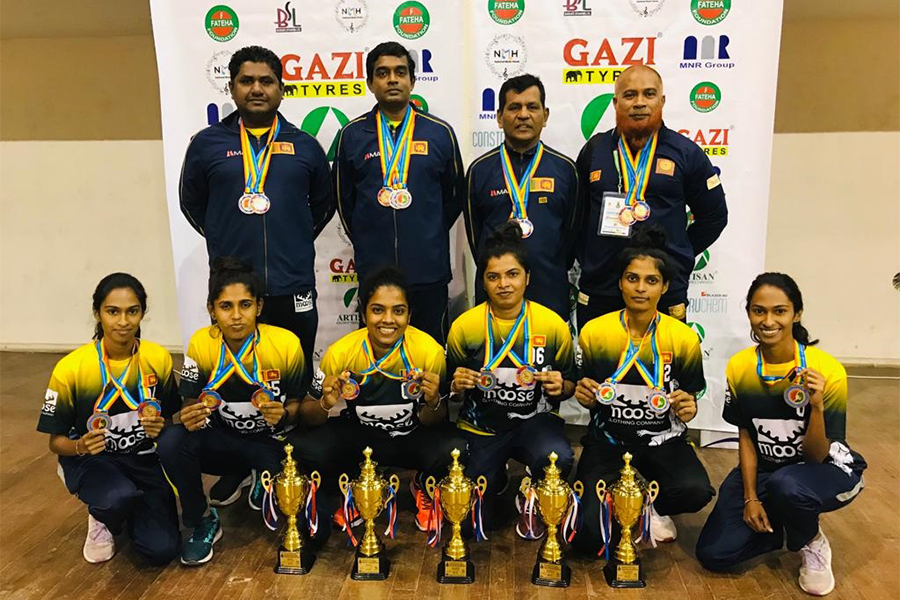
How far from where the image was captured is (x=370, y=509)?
2.64 meters

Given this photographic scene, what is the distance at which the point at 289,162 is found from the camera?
10.8 feet

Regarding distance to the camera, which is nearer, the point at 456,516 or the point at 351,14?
the point at 456,516

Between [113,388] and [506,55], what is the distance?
2600mm

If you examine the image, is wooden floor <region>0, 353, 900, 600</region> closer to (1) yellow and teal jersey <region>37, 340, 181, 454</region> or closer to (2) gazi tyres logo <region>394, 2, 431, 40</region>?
(1) yellow and teal jersey <region>37, 340, 181, 454</region>

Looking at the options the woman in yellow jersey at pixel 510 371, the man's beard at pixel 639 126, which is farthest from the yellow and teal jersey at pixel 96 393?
the man's beard at pixel 639 126

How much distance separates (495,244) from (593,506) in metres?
1.14

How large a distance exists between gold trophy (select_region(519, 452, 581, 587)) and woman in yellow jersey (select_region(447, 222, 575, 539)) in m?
0.19

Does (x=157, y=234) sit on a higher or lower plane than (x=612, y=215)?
lower

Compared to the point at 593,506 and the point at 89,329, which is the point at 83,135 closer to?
the point at 89,329

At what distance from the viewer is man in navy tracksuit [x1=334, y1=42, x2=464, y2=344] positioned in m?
3.33

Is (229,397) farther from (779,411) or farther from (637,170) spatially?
(779,411)

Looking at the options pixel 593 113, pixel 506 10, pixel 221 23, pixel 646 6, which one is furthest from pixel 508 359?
pixel 221 23

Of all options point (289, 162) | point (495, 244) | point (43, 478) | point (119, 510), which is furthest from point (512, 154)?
point (43, 478)

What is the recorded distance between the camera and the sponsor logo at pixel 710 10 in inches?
145
